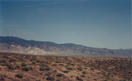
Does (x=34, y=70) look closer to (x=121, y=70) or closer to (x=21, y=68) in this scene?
(x=21, y=68)

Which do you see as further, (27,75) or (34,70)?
(34,70)

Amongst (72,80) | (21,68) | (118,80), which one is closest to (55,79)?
(72,80)

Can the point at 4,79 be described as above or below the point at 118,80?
above

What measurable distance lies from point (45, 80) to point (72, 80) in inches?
187

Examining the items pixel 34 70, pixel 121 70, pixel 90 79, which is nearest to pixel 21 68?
pixel 34 70

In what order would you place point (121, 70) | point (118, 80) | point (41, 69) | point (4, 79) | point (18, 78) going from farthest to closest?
point (121, 70) → point (118, 80) → point (41, 69) → point (18, 78) → point (4, 79)

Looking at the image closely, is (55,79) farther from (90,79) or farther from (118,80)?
(118,80)

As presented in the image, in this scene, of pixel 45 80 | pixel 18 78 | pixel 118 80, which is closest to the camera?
pixel 18 78

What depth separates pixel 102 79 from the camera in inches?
1017

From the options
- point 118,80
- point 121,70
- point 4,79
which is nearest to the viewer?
point 4,79

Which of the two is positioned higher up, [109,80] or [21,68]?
[21,68]

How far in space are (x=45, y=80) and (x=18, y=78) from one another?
3.91 m

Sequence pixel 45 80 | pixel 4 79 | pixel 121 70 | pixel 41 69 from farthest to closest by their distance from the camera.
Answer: pixel 121 70
pixel 41 69
pixel 45 80
pixel 4 79

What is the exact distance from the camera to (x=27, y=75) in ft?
67.4
